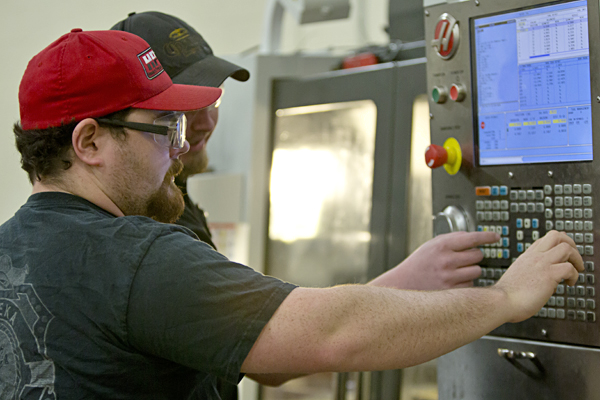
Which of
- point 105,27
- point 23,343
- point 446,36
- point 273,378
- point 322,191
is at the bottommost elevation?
point 273,378

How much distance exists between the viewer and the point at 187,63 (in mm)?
1247

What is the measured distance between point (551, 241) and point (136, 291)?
638 millimetres

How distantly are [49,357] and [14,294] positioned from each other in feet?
0.33

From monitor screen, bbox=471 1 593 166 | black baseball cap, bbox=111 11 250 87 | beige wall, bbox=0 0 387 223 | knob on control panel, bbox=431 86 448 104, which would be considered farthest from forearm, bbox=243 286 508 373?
beige wall, bbox=0 0 387 223

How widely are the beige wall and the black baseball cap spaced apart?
115 centimetres

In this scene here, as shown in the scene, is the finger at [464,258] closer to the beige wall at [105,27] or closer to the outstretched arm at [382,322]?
the outstretched arm at [382,322]

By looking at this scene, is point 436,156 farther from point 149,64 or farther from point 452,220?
point 149,64

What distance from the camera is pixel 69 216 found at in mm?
777

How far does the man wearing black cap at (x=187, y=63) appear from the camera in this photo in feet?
3.97

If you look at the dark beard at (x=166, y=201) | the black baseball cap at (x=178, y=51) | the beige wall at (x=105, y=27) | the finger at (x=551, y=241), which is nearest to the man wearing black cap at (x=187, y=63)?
the black baseball cap at (x=178, y=51)

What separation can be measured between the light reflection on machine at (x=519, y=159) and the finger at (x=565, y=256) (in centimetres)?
3

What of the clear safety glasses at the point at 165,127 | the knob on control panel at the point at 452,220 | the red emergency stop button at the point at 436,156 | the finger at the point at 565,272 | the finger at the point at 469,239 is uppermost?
the clear safety glasses at the point at 165,127

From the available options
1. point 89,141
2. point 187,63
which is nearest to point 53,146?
point 89,141

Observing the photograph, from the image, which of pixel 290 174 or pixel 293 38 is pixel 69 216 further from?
pixel 293 38
